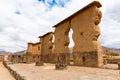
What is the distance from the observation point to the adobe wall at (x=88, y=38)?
20.5 metres

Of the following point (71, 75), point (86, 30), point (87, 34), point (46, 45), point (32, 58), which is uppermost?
point (86, 30)

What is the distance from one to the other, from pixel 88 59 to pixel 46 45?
19.9 metres

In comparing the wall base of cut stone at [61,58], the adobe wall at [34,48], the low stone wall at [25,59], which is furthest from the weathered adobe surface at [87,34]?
the low stone wall at [25,59]

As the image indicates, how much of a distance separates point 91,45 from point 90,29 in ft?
7.96

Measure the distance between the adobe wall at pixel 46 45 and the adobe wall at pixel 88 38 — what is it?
14.4m

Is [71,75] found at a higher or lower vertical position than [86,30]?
lower

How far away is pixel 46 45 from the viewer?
3959 cm

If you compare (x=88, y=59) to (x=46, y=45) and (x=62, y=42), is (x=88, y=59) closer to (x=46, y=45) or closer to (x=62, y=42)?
(x=62, y=42)

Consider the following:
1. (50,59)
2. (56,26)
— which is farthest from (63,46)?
(50,59)

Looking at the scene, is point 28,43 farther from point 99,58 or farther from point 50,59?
point 99,58

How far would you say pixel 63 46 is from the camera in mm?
29031

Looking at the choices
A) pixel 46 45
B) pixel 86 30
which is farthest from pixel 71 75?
pixel 46 45

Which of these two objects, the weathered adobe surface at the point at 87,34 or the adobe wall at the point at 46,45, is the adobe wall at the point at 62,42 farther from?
the adobe wall at the point at 46,45

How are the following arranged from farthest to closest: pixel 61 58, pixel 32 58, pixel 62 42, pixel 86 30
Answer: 1. pixel 32 58
2. pixel 62 42
3. pixel 61 58
4. pixel 86 30
